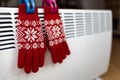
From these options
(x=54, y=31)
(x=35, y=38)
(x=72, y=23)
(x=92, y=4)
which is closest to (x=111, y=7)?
(x=92, y=4)

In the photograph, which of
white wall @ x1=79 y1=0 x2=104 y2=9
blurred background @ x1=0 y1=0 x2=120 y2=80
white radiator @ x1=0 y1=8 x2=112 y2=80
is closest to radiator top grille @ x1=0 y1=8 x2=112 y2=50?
white radiator @ x1=0 y1=8 x2=112 y2=80

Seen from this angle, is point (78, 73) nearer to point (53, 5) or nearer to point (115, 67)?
point (53, 5)

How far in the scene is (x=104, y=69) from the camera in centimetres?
124

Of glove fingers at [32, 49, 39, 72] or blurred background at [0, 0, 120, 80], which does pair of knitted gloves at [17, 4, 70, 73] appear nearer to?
glove fingers at [32, 49, 39, 72]

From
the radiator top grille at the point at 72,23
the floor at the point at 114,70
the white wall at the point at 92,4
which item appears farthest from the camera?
the white wall at the point at 92,4

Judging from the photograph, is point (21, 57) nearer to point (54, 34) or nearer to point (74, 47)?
point (54, 34)

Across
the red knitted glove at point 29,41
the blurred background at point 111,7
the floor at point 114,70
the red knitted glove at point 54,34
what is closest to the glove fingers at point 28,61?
the red knitted glove at point 29,41

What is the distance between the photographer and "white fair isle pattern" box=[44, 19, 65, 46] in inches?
26.9

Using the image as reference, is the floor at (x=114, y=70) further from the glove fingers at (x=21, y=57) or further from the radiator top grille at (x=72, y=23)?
the glove fingers at (x=21, y=57)

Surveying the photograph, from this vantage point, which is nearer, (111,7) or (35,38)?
(35,38)

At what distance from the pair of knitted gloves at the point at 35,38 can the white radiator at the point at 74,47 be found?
4 centimetres

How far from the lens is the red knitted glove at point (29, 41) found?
0.60 meters

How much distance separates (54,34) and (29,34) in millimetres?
134

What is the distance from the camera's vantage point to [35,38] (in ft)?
2.07
